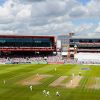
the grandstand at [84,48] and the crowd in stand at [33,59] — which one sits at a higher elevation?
the grandstand at [84,48]

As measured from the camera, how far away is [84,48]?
152 metres

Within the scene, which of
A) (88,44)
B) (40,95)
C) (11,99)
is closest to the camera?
(11,99)

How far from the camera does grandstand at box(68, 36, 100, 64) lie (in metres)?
142

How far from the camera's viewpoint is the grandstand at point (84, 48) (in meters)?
142

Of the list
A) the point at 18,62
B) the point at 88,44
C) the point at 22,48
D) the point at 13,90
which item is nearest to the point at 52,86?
the point at 13,90

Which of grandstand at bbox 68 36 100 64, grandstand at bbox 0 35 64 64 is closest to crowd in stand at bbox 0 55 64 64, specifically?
grandstand at bbox 0 35 64 64

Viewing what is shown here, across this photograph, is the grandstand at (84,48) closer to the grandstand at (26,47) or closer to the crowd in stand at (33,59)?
the grandstand at (26,47)

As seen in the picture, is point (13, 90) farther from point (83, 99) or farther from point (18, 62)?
point (18, 62)

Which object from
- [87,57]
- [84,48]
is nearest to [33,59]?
[87,57]

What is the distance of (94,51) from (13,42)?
1476 inches

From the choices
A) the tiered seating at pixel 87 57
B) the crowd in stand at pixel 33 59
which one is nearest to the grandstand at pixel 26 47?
the crowd in stand at pixel 33 59

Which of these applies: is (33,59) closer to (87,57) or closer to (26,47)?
(26,47)

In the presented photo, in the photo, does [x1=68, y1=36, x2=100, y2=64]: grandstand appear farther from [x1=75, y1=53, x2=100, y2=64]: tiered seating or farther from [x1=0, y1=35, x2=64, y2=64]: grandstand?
[x1=0, y1=35, x2=64, y2=64]: grandstand

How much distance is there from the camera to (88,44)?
15288 cm
